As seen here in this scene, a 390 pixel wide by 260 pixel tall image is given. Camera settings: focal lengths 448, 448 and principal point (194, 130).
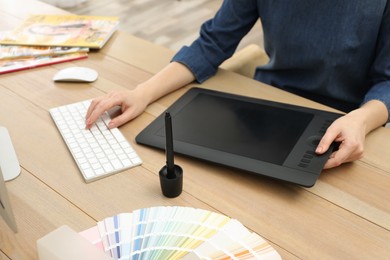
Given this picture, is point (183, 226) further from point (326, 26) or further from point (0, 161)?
point (326, 26)

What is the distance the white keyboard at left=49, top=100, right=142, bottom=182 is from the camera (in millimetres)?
868

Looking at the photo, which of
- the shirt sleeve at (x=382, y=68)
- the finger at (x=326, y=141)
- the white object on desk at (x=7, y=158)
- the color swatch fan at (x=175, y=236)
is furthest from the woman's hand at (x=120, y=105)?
the shirt sleeve at (x=382, y=68)

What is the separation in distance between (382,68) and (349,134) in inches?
11.5

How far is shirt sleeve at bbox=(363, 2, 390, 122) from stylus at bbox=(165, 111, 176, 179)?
0.52 m

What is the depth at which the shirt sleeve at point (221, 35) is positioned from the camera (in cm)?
121

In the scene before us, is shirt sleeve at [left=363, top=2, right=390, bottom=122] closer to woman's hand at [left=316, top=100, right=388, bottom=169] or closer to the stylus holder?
woman's hand at [left=316, top=100, right=388, bottom=169]

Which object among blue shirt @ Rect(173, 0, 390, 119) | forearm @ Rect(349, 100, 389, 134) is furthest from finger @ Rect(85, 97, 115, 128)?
forearm @ Rect(349, 100, 389, 134)

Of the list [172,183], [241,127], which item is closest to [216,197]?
[172,183]

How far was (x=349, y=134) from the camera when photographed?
2.87ft

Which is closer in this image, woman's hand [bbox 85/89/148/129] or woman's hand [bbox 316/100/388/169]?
woman's hand [bbox 316/100/388/169]

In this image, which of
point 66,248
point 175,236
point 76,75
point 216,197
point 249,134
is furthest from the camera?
point 76,75

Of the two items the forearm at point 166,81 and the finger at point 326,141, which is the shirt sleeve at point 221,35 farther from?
the finger at point 326,141

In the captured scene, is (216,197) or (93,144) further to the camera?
(93,144)

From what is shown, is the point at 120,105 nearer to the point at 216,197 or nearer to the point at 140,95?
the point at 140,95
